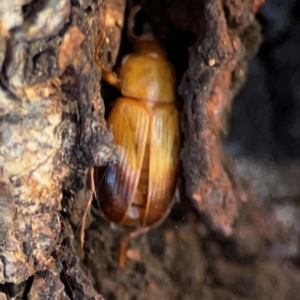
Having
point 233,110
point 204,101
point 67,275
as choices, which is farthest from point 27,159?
point 233,110

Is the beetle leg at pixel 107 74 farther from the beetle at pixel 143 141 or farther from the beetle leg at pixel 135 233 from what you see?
the beetle leg at pixel 135 233

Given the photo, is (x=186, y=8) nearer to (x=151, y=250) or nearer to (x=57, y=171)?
(x=57, y=171)

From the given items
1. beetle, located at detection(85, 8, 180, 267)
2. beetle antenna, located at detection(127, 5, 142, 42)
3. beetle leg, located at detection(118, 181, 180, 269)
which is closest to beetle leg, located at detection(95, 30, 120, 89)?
beetle, located at detection(85, 8, 180, 267)

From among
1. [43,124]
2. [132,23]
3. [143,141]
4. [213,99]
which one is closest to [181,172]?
[143,141]

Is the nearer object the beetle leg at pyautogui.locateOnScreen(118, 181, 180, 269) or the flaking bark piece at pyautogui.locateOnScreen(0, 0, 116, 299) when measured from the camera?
the flaking bark piece at pyautogui.locateOnScreen(0, 0, 116, 299)

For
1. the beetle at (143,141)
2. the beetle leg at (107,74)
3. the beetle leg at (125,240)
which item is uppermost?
the beetle leg at (107,74)

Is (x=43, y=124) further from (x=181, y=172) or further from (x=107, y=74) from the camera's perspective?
(x=181, y=172)

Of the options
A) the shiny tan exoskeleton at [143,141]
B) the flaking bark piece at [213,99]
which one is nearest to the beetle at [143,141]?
the shiny tan exoskeleton at [143,141]

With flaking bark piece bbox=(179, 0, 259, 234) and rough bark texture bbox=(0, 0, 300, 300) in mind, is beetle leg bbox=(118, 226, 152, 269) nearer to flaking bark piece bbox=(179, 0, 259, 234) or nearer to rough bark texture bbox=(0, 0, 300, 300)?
rough bark texture bbox=(0, 0, 300, 300)
